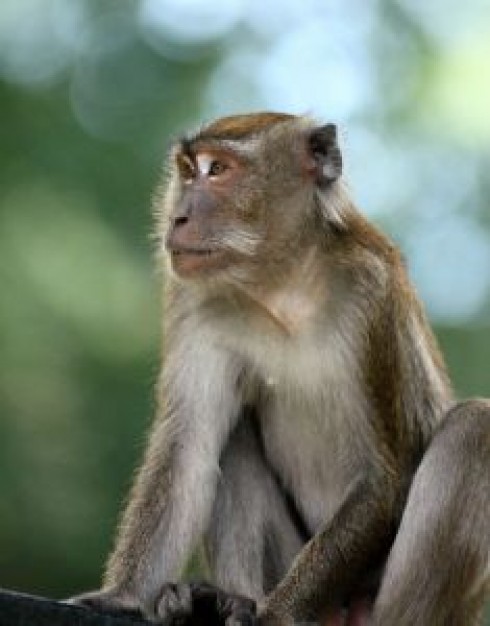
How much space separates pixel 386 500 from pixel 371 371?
1.79ft

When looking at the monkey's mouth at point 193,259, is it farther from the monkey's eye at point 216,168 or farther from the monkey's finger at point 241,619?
the monkey's finger at point 241,619

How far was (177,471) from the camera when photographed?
9164 mm

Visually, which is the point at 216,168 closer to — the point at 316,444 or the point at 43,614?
the point at 316,444

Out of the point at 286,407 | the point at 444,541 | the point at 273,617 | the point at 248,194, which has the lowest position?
the point at 273,617

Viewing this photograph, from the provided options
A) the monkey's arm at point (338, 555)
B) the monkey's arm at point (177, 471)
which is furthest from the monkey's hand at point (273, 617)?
the monkey's arm at point (177, 471)

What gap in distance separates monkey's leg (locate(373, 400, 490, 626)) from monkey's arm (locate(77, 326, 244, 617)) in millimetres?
900

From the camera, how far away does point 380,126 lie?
2231 cm

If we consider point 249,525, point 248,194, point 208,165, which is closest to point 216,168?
point 208,165

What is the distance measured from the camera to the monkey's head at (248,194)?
29.5 feet

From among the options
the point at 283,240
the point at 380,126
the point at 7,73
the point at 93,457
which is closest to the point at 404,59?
the point at 380,126

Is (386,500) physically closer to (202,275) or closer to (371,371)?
(371,371)

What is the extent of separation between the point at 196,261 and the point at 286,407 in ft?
2.63

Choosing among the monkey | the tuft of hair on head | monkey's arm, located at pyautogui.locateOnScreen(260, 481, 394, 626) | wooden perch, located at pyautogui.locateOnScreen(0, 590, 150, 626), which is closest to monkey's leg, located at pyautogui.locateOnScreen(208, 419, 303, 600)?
the monkey

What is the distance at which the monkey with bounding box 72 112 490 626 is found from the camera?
8.89 m
